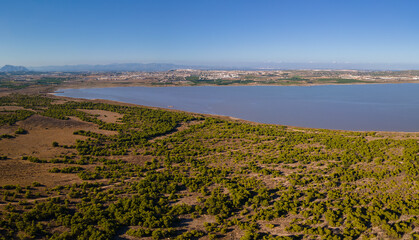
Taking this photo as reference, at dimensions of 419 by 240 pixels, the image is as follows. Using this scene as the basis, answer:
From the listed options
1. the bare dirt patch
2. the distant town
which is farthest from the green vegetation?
the bare dirt patch

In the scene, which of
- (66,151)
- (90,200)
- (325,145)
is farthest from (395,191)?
(66,151)

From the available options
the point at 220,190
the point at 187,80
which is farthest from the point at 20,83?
the point at 220,190

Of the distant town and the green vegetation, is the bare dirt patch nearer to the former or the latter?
the distant town

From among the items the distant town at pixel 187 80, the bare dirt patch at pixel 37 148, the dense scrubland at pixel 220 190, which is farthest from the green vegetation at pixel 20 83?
the dense scrubland at pixel 220 190

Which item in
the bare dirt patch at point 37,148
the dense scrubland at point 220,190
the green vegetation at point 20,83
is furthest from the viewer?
the green vegetation at point 20,83

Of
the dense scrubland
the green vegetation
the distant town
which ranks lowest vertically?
the dense scrubland

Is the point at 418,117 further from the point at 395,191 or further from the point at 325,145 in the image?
Result: the point at 395,191

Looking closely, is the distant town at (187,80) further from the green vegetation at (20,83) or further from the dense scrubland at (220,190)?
the dense scrubland at (220,190)

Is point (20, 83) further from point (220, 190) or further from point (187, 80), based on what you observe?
point (220, 190)
